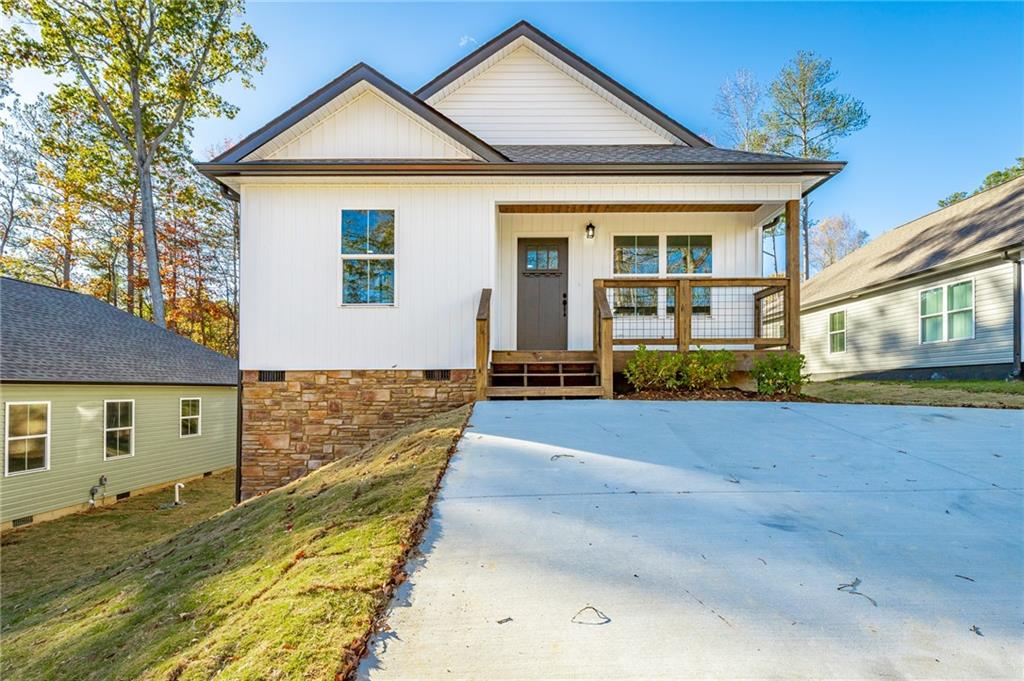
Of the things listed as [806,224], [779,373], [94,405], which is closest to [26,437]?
[94,405]

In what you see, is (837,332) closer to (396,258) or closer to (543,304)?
(543,304)

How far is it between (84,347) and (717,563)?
14058 mm

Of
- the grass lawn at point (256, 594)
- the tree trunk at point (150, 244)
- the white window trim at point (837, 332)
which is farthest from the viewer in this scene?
the tree trunk at point (150, 244)

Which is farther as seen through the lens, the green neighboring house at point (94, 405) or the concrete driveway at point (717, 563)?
the green neighboring house at point (94, 405)

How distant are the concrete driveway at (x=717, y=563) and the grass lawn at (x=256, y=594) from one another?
223mm

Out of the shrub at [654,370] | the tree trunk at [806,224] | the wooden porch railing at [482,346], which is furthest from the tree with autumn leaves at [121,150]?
the tree trunk at [806,224]

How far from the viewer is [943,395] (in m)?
8.42

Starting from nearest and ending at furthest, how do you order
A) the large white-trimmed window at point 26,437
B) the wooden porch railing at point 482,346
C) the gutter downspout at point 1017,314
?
the wooden porch railing at point 482,346, the large white-trimmed window at point 26,437, the gutter downspout at point 1017,314

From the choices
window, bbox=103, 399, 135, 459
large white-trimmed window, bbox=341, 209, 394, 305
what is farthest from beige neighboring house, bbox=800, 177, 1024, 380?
window, bbox=103, 399, 135, 459

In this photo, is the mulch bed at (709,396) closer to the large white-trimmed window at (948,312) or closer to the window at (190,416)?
the large white-trimmed window at (948,312)

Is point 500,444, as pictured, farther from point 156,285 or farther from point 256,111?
point 256,111

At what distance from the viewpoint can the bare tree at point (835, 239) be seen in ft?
98.8

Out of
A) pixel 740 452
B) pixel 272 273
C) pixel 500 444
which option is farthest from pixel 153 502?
pixel 740 452

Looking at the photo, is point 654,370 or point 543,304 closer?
point 654,370
